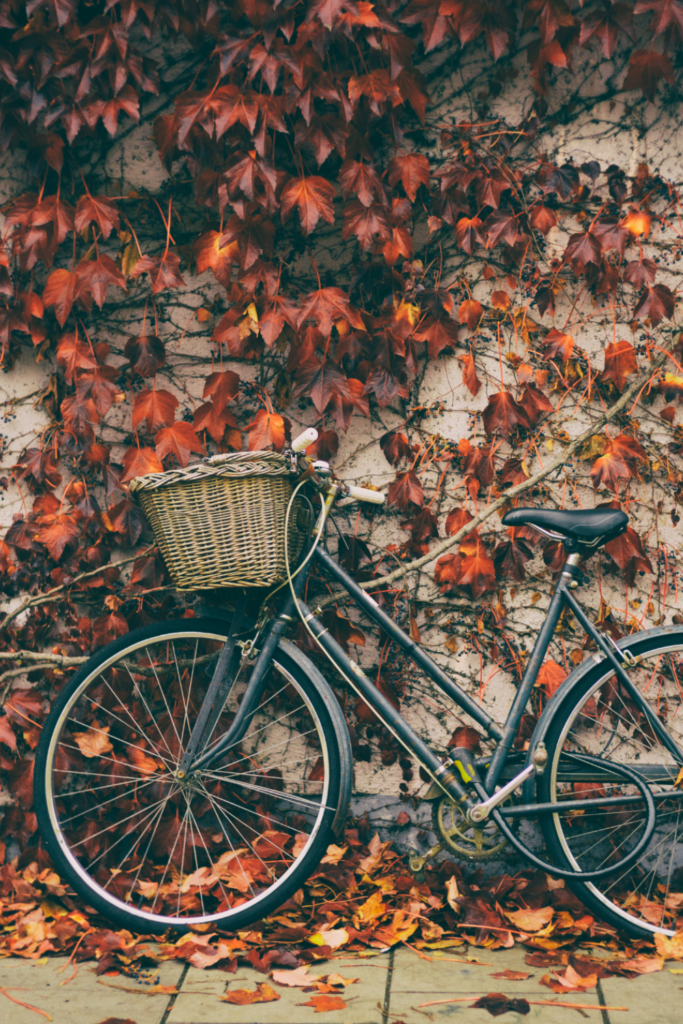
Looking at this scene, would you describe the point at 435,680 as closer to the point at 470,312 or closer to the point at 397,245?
the point at 470,312

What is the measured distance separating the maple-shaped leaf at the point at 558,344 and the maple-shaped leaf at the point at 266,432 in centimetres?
97

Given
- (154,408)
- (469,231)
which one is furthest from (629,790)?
(154,408)

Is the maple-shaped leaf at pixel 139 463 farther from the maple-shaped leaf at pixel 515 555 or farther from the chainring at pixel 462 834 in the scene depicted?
the chainring at pixel 462 834

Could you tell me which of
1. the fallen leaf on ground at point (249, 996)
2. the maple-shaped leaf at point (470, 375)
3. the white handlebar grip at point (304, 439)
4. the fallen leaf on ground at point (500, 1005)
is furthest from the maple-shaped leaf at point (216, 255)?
the fallen leaf on ground at point (500, 1005)

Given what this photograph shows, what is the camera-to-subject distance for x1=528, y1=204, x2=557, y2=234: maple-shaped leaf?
2.61m

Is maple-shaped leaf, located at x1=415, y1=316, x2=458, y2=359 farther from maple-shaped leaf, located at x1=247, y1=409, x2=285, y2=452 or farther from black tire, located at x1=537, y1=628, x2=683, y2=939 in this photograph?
black tire, located at x1=537, y1=628, x2=683, y2=939

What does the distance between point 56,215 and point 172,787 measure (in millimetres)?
2084

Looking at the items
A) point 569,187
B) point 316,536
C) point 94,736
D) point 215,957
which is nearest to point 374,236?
point 569,187

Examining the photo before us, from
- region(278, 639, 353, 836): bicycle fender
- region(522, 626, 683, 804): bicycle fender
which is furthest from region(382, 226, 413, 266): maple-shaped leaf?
region(522, 626, 683, 804): bicycle fender

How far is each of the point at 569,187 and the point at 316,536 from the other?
4.84 feet

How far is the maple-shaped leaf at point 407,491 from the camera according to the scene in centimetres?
267

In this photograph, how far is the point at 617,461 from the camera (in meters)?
2.56

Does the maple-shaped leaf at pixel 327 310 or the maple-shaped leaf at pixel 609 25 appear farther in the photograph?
the maple-shaped leaf at pixel 327 310

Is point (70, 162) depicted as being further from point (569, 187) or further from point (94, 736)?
point (94, 736)
